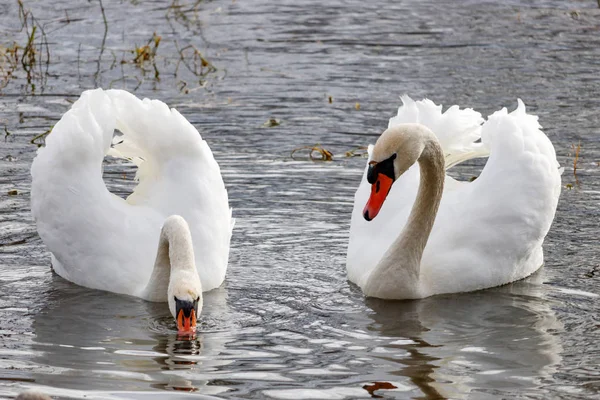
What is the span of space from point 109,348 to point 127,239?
1.28 meters

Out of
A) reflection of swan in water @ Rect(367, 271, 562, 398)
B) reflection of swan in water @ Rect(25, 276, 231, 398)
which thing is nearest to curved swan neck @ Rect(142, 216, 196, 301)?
reflection of swan in water @ Rect(25, 276, 231, 398)

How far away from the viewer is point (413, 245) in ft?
27.1

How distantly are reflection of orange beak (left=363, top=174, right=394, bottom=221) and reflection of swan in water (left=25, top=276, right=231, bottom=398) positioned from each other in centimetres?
109

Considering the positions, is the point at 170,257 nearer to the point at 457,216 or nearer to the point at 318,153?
the point at 457,216

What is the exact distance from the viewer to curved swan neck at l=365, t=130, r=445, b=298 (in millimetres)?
8258

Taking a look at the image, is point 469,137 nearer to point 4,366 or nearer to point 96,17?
Result: point 4,366

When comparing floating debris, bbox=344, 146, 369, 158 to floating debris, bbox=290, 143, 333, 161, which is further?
floating debris, bbox=344, 146, 369, 158

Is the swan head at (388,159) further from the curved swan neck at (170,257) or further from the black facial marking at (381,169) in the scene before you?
the curved swan neck at (170,257)

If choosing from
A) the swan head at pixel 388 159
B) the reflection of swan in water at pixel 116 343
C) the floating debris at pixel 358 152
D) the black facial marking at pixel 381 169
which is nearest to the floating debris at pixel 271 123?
the floating debris at pixel 358 152

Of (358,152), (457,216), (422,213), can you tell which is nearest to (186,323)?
(422,213)

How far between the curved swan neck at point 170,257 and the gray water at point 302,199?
0.10m

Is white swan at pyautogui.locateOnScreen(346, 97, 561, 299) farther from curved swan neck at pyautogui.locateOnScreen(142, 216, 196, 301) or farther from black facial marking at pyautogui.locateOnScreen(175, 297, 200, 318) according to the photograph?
black facial marking at pyautogui.locateOnScreen(175, 297, 200, 318)

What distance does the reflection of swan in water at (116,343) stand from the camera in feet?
22.1

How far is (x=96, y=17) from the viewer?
1800 centimetres
